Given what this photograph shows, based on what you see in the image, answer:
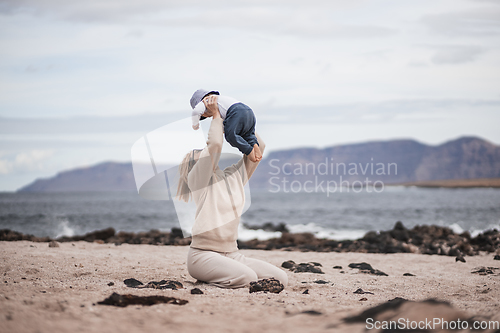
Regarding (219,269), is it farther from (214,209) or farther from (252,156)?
(252,156)

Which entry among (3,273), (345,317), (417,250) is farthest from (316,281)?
(417,250)

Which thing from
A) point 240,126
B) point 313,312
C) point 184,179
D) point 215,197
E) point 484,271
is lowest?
point 484,271

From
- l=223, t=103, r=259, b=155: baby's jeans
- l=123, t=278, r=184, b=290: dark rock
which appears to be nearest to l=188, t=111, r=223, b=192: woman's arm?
l=223, t=103, r=259, b=155: baby's jeans

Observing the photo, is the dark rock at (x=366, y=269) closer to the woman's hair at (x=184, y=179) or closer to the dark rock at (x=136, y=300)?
the woman's hair at (x=184, y=179)

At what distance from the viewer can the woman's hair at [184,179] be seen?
15.5 feet

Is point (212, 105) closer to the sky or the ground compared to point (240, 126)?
closer to the sky

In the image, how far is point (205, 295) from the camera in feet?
13.7

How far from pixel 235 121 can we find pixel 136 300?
6.73ft

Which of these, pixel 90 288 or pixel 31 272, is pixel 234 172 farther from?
pixel 31 272

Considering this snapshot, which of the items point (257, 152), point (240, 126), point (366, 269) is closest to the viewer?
point (240, 126)

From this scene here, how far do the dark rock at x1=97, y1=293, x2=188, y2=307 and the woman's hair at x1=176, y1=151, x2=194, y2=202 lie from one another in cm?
131

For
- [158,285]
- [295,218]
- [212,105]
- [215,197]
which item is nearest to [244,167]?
[215,197]

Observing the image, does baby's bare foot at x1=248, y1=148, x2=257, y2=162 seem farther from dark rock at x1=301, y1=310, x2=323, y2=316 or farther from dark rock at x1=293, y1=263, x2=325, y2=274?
A: dark rock at x1=293, y1=263, x2=325, y2=274

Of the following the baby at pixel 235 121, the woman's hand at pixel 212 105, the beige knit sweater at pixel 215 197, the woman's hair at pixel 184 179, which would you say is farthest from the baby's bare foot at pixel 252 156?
the woman's hair at pixel 184 179
